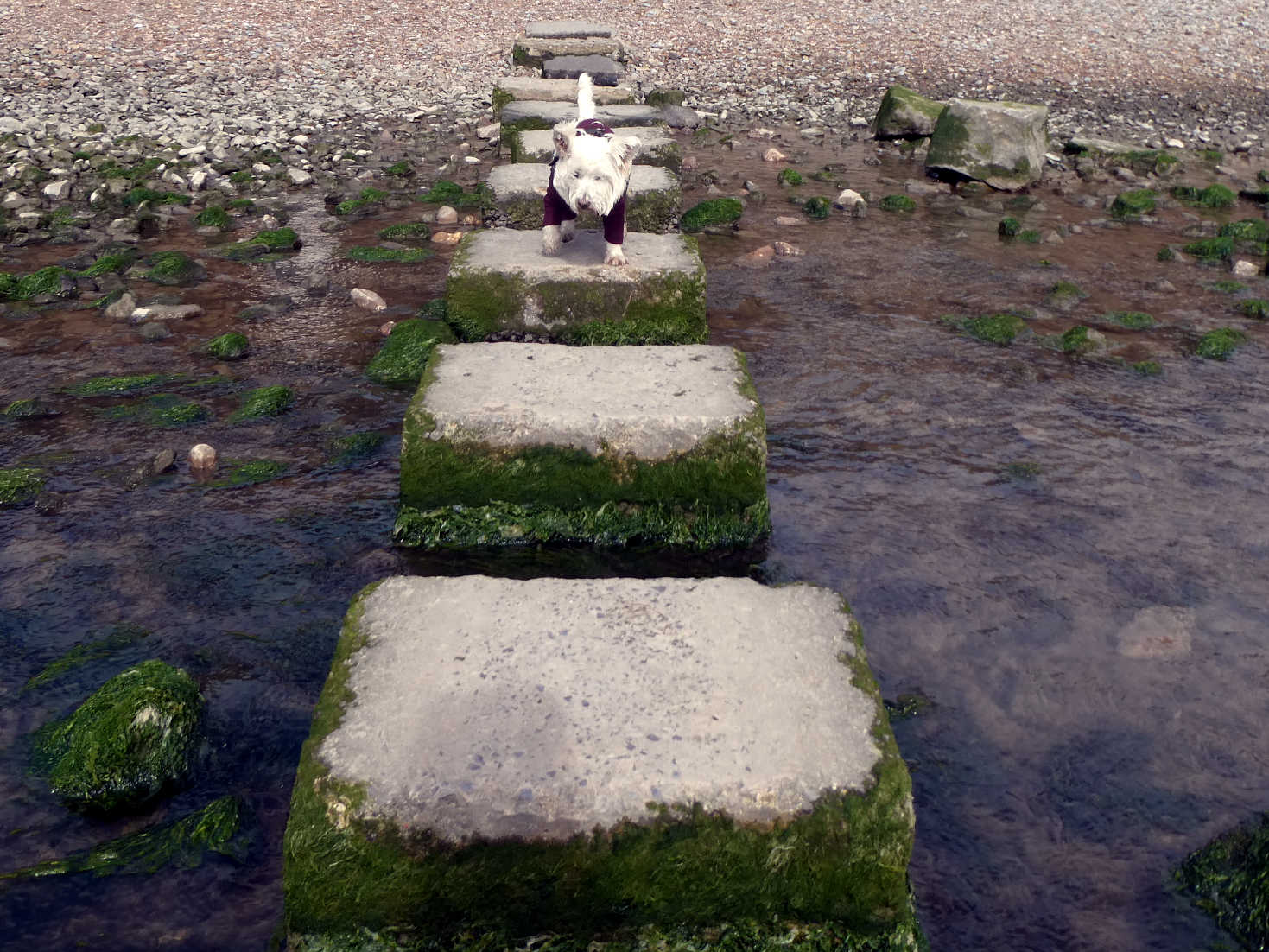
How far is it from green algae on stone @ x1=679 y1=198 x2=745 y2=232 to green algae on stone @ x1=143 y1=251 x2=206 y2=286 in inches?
160

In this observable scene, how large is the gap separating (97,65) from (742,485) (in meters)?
14.5

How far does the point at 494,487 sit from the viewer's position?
4586 mm

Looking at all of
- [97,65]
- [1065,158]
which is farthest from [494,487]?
[97,65]

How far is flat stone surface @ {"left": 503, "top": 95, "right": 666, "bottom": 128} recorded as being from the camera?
9.48 metres

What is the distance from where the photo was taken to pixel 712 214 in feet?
31.6

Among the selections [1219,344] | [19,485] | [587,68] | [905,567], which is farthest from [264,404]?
[587,68]

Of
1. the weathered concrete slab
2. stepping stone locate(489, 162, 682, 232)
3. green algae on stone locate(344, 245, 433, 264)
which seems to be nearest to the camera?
stepping stone locate(489, 162, 682, 232)

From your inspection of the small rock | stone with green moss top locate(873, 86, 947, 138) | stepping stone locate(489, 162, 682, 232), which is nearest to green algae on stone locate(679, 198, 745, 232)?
stepping stone locate(489, 162, 682, 232)

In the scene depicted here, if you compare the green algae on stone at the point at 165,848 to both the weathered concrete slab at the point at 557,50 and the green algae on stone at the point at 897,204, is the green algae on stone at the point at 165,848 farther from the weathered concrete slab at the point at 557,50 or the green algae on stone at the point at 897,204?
the weathered concrete slab at the point at 557,50

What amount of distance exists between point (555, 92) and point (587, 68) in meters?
1.38

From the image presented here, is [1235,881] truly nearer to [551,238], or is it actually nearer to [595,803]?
[595,803]

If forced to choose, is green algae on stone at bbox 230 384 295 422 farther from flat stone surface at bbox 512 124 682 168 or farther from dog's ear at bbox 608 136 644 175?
flat stone surface at bbox 512 124 682 168

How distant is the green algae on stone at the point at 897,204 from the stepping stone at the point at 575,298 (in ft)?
16.7

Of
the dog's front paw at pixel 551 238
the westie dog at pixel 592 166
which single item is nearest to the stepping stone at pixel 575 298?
the dog's front paw at pixel 551 238
